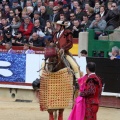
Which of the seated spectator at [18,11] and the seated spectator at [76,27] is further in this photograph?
the seated spectator at [18,11]

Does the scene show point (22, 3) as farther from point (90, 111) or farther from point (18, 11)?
point (90, 111)

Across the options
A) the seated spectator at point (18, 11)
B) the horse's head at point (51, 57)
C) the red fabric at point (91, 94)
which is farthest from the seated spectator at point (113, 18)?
the red fabric at point (91, 94)

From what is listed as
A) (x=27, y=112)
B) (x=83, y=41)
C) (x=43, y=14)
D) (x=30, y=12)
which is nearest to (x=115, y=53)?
(x=83, y=41)

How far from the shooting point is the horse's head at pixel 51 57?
11.8m

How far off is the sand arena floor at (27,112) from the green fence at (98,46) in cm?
169

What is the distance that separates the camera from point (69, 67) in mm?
12336

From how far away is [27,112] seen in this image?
46.4ft

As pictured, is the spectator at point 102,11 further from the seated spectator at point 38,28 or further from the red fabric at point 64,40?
the red fabric at point 64,40

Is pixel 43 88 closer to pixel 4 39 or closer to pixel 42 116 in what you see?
pixel 42 116

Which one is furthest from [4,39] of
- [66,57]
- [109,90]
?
[66,57]

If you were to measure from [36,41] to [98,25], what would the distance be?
191cm

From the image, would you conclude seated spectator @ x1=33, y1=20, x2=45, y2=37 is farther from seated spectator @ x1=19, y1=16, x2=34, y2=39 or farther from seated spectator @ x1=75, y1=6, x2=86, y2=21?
seated spectator @ x1=75, y1=6, x2=86, y2=21

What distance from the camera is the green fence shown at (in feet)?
52.6

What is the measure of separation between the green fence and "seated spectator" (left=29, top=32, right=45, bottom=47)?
1.98m
